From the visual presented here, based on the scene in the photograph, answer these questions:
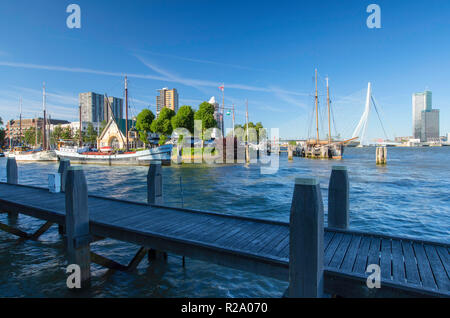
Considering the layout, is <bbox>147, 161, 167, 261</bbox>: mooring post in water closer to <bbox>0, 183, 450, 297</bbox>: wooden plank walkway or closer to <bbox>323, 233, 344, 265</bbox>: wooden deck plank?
<bbox>0, 183, 450, 297</bbox>: wooden plank walkway

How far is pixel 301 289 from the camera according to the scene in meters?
4.79

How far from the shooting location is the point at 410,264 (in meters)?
5.52

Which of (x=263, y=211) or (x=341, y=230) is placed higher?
(x=341, y=230)

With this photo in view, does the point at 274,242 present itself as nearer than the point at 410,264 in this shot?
No

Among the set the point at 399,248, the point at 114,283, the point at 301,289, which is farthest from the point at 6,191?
the point at 399,248

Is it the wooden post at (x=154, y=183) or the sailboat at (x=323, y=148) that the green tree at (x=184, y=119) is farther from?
the wooden post at (x=154, y=183)

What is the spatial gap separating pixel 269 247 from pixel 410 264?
2876mm

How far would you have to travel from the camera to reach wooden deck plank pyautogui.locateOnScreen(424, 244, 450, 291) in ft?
15.6

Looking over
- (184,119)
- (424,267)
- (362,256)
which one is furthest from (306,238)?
(184,119)

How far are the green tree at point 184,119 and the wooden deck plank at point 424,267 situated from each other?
203 feet

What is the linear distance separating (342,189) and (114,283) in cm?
763

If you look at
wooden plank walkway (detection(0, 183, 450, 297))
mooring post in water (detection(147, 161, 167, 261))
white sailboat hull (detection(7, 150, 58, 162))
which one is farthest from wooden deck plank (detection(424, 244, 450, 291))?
white sailboat hull (detection(7, 150, 58, 162))

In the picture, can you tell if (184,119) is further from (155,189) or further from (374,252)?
(374,252)
